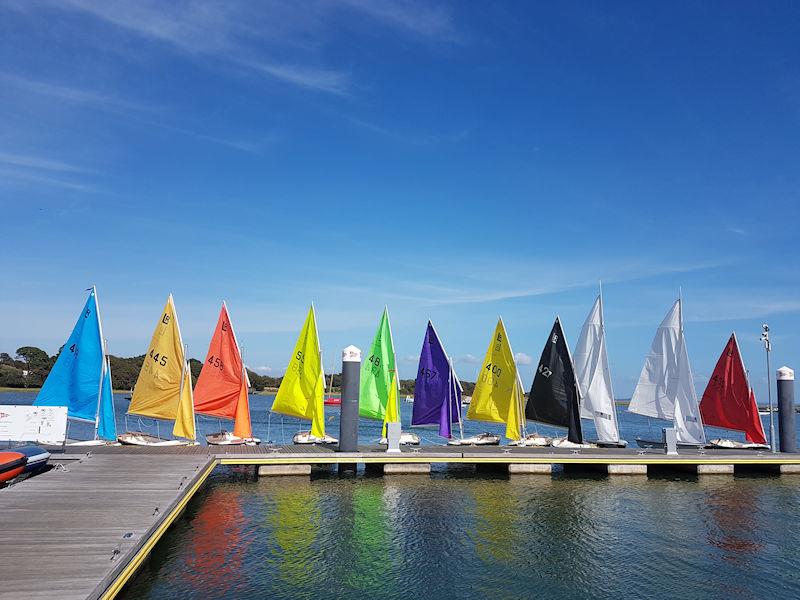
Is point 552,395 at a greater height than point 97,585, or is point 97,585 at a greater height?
point 552,395

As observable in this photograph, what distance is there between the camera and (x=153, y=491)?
715 inches

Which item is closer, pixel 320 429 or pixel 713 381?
pixel 320 429

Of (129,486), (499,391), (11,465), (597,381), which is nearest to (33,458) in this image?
(11,465)

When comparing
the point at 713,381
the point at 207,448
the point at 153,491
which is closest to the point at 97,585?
the point at 153,491

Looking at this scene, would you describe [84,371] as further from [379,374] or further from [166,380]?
[379,374]

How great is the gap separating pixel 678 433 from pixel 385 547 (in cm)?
2279

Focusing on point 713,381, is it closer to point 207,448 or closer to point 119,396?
point 207,448

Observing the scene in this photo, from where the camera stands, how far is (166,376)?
2806 centimetres

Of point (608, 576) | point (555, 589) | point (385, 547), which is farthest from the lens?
point (385, 547)

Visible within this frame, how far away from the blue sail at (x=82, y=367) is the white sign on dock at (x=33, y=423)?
3547 mm

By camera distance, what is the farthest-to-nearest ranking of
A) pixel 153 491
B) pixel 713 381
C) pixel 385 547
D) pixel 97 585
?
1. pixel 713 381
2. pixel 153 491
3. pixel 385 547
4. pixel 97 585

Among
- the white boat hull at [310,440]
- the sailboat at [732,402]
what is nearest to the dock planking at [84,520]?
the white boat hull at [310,440]

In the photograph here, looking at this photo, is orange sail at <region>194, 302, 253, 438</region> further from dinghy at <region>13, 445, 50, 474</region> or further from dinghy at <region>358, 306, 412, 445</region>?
dinghy at <region>13, 445, 50, 474</region>

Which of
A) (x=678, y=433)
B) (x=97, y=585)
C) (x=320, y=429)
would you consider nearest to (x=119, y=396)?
(x=320, y=429)
